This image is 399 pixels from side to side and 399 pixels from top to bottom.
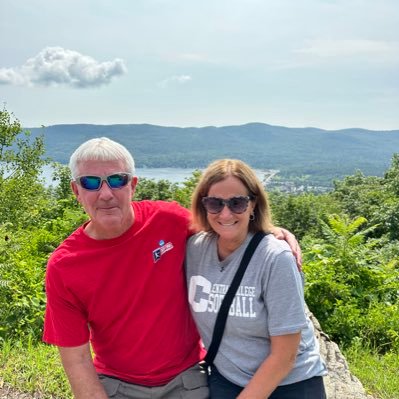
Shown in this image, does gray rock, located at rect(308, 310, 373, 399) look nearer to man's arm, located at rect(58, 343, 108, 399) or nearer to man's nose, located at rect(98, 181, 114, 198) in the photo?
man's arm, located at rect(58, 343, 108, 399)

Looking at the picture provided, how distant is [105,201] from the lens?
244cm

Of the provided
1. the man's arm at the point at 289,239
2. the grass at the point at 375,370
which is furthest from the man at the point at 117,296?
the grass at the point at 375,370

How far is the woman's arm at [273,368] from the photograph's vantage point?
2.30 m

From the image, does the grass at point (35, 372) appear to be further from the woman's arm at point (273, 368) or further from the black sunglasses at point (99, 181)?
→ the black sunglasses at point (99, 181)

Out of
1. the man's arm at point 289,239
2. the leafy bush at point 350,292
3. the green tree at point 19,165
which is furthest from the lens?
the green tree at point 19,165

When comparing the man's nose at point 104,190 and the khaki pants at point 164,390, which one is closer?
the man's nose at point 104,190

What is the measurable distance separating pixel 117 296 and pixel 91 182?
2.01ft

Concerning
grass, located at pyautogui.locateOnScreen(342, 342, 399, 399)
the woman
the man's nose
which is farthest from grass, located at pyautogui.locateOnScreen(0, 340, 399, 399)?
the man's nose

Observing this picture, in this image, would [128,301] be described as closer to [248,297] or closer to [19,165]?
[248,297]

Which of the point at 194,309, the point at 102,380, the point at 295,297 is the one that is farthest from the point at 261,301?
the point at 102,380

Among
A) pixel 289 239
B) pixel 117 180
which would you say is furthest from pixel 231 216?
pixel 117 180

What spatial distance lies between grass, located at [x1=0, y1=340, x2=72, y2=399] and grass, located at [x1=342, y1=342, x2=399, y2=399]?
→ 2577 mm

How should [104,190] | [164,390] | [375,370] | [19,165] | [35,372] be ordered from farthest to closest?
[19,165], [375,370], [35,372], [164,390], [104,190]

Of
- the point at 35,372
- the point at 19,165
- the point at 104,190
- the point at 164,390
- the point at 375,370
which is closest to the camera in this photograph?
the point at 104,190
